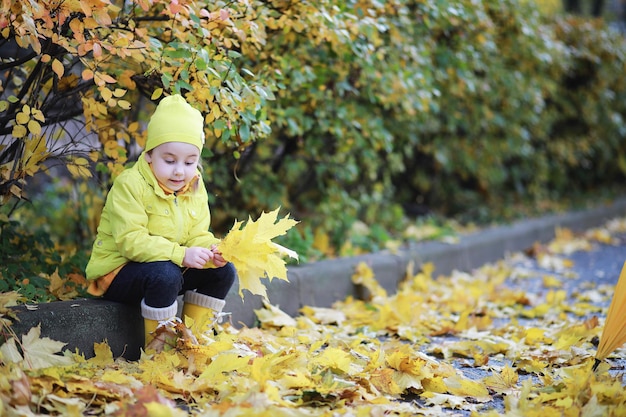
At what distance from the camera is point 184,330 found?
291 cm

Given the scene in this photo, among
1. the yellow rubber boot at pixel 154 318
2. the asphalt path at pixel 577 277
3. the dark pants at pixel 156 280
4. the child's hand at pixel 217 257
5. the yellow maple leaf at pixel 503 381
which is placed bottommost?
the asphalt path at pixel 577 277

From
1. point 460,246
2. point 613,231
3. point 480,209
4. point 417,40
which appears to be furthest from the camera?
point 613,231

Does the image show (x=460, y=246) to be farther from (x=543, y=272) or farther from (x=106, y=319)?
(x=106, y=319)

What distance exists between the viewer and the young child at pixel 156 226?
9.48 ft

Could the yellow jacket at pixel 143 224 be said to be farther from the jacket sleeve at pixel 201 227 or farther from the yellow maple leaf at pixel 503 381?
the yellow maple leaf at pixel 503 381

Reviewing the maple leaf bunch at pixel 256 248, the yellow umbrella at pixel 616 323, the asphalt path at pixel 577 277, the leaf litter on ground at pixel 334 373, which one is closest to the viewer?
the leaf litter on ground at pixel 334 373

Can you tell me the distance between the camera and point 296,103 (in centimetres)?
442

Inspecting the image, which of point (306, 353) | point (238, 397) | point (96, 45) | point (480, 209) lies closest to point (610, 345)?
point (306, 353)

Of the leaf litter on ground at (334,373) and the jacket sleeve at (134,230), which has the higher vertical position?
the jacket sleeve at (134,230)

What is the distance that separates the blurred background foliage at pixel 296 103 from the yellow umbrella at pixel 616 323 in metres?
1.65

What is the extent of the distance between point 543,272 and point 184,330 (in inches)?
177

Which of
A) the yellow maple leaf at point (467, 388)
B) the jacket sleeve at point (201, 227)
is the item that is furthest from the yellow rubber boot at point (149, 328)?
the yellow maple leaf at point (467, 388)

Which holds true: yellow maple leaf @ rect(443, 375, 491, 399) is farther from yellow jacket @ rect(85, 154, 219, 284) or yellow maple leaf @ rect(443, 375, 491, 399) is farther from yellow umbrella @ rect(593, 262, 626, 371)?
yellow jacket @ rect(85, 154, 219, 284)

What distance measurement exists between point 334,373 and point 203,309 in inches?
26.6
